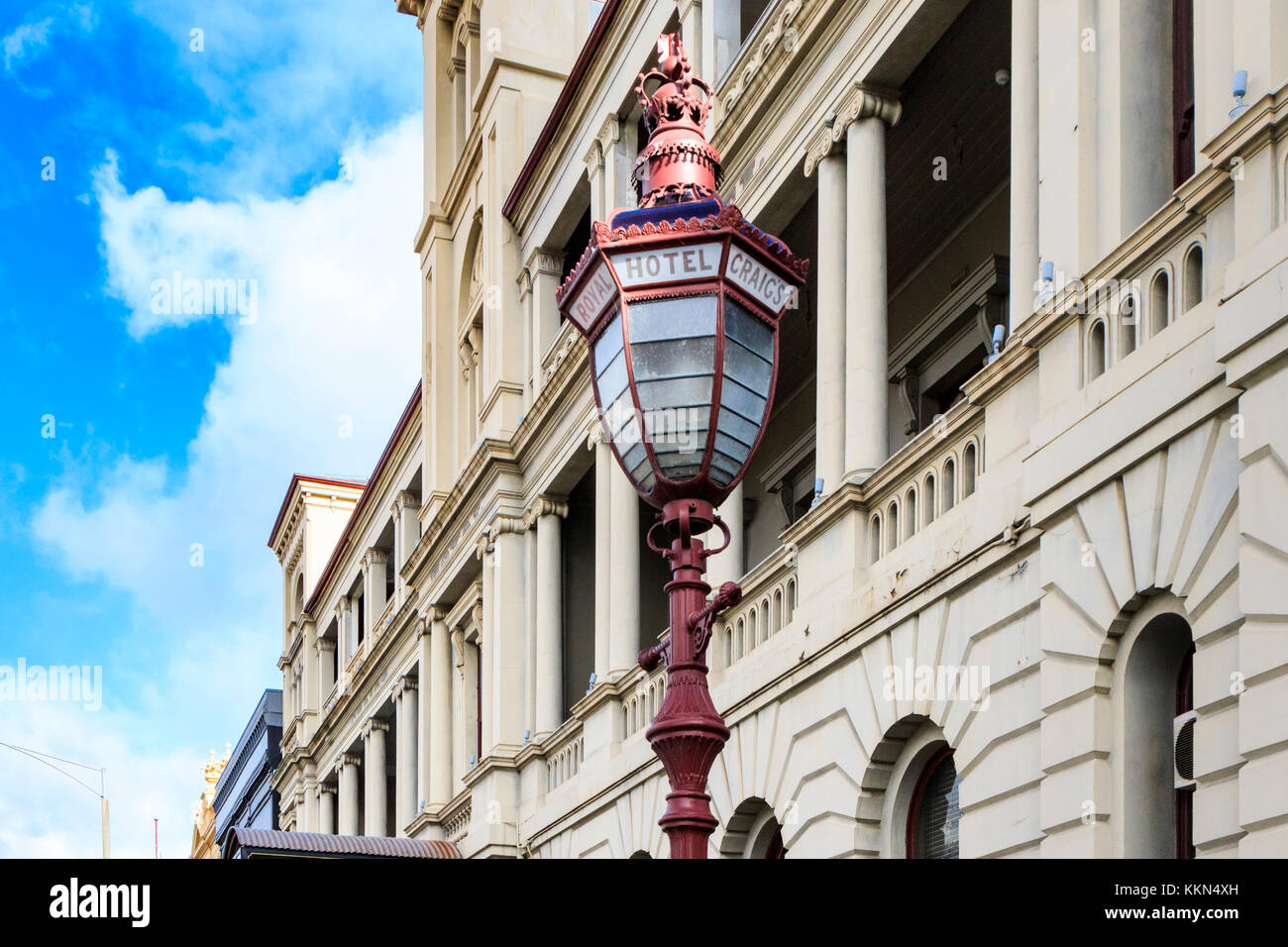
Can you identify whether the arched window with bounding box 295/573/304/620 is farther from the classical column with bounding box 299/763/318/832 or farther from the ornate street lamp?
the ornate street lamp

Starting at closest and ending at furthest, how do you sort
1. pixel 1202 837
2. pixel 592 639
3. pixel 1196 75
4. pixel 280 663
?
pixel 1202 837, pixel 1196 75, pixel 592 639, pixel 280 663

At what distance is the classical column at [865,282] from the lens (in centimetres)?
1734

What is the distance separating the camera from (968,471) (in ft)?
49.5

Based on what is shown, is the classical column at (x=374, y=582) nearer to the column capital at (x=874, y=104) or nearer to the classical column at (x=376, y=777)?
the classical column at (x=376, y=777)

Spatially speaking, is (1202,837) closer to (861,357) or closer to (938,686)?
(938,686)

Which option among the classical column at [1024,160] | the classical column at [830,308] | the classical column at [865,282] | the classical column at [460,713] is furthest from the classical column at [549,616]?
the classical column at [1024,160]

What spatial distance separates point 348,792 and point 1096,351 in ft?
105

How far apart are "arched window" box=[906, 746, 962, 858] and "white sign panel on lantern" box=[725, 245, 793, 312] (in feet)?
25.9

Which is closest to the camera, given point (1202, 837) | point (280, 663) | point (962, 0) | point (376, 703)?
point (1202, 837)

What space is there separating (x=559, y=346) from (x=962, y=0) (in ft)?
37.5

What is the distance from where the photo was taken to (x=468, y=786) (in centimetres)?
2895

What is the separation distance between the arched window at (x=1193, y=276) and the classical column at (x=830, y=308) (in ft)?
19.9
